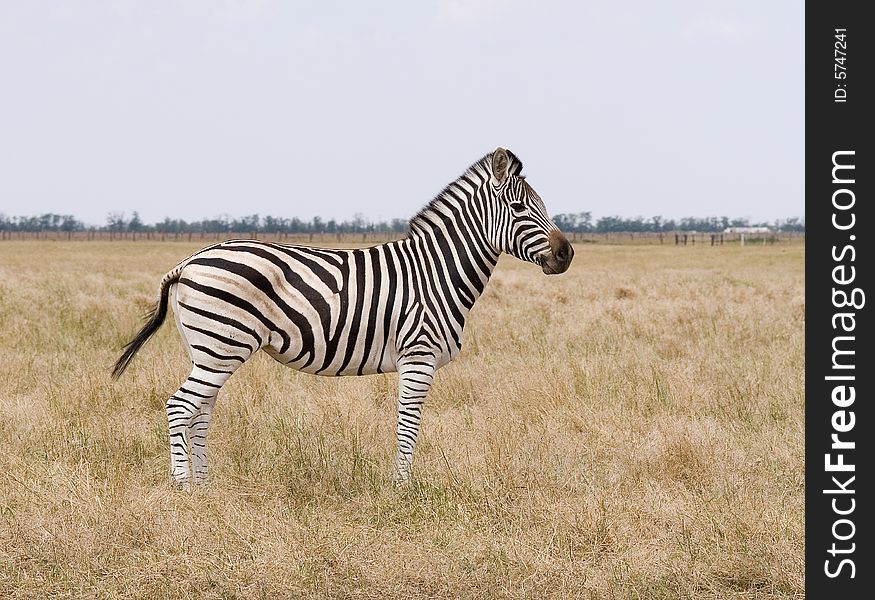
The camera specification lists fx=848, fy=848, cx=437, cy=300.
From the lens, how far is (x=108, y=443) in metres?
7.05

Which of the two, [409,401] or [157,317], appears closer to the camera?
[409,401]

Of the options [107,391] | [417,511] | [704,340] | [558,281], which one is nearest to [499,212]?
[417,511]

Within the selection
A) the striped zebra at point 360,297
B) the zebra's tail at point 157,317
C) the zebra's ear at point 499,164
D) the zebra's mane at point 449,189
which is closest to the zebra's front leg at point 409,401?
the striped zebra at point 360,297

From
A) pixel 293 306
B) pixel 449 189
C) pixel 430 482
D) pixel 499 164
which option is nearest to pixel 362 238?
pixel 449 189

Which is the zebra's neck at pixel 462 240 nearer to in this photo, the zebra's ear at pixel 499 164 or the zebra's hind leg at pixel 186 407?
the zebra's ear at pixel 499 164

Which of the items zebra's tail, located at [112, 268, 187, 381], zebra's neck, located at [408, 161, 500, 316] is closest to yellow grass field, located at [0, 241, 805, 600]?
zebra's tail, located at [112, 268, 187, 381]

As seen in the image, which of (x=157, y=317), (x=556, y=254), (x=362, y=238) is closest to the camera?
(x=556, y=254)

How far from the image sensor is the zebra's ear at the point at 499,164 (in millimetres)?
6254

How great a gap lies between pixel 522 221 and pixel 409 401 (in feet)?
5.16

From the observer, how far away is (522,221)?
248 inches

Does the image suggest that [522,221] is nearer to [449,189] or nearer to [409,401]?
[449,189]

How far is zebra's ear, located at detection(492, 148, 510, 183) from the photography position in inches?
246
